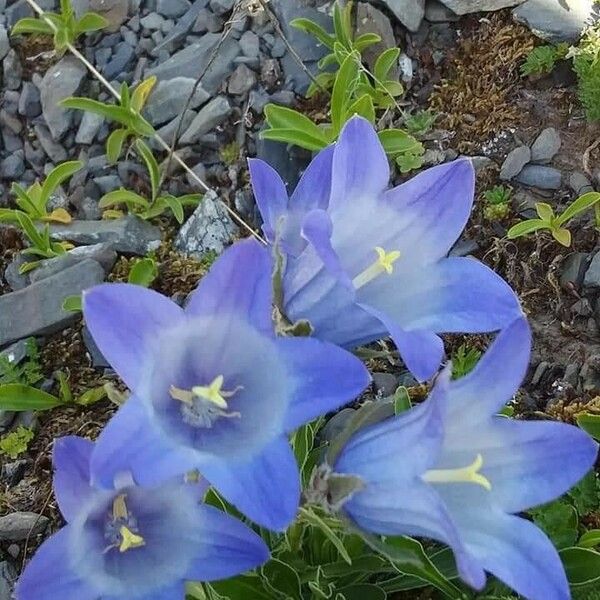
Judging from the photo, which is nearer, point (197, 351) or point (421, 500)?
point (421, 500)

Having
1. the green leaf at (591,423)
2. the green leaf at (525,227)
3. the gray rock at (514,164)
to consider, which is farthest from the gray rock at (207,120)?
the green leaf at (591,423)

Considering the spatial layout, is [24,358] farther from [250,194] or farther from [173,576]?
[173,576]

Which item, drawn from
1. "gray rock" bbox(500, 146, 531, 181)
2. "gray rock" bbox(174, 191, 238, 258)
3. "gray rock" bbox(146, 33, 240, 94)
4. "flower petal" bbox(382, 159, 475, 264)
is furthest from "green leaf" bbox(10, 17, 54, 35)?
"flower petal" bbox(382, 159, 475, 264)

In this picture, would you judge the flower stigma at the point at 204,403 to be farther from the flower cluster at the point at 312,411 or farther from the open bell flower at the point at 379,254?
the open bell flower at the point at 379,254

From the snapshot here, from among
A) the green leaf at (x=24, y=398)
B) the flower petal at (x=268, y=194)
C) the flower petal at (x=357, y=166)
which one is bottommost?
the green leaf at (x=24, y=398)

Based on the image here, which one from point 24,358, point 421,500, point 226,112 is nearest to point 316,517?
point 421,500

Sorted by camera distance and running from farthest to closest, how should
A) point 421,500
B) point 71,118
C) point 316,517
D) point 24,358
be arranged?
1. point 71,118
2. point 24,358
3. point 316,517
4. point 421,500

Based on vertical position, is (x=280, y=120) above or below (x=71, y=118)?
above
